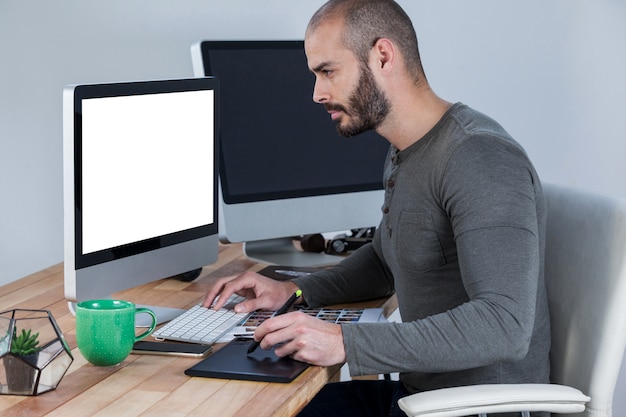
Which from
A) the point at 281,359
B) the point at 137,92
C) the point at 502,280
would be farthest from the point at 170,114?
the point at 502,280

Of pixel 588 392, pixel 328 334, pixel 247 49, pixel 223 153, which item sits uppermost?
pixel 247 49

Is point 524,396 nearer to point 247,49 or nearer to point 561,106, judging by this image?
point 247,49

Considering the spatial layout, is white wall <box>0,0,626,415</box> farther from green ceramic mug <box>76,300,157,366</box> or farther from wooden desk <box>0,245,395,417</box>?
green ceramic mug <box>76,300,157,366</box>

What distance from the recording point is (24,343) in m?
1.34

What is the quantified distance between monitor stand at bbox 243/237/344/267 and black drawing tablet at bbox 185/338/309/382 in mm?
727

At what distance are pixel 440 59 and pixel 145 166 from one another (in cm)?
122

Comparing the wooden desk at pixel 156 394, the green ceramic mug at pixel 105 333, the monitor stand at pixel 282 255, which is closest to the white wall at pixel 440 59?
the monitor stand at pixel 282 255

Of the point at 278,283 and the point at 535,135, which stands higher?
the point at 535,135

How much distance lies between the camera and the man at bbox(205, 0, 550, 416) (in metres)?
1.44

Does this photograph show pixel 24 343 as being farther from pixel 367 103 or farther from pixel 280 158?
pixel 280 158

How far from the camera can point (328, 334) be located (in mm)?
1463

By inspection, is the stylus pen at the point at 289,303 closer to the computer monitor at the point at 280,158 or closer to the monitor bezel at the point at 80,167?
the monitor bezel at the point at 80,167

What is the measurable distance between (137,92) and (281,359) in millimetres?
554

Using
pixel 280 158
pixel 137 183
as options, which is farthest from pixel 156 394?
pixel 280 158
